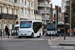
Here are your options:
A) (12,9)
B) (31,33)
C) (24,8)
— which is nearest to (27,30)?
(31,33)

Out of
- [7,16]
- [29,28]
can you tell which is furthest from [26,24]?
[7,16]

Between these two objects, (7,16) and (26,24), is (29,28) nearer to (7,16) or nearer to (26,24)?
(26,24)

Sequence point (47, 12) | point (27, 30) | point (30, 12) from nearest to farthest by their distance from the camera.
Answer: point (27, 30), point (30, 12), point (47, 12)

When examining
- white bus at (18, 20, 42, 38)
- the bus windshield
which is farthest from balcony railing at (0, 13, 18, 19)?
the bus windshield

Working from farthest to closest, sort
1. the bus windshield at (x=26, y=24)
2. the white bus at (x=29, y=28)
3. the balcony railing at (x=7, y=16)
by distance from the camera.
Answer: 1. the balcony railing at (x=7, y=16)
2. the bus windshield at (x=26, y=24)
3. the white bus at (x=29, y=28)

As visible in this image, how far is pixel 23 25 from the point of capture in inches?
1324

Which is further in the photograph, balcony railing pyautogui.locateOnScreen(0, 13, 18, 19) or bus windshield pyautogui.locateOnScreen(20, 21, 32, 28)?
balcony railing pyautogui.locateOnScreen(0, 13, 18, 19)

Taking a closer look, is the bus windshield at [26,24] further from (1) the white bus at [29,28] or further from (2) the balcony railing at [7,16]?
(2) the balcony railing at [7,16]

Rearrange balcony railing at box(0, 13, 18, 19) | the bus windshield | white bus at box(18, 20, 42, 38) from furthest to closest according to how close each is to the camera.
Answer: balcony railing at box(0, 13, 18, 19) → the bus windshield → white bus at box(18, 20, 42, 38)

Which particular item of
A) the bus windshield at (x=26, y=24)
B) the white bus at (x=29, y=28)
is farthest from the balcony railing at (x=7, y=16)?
the bus windshield at (x=26, y=24)

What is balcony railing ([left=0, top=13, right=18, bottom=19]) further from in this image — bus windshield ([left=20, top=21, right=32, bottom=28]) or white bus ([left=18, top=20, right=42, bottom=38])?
bus windshield ([left=20, top=21, right=32, bottom=28])

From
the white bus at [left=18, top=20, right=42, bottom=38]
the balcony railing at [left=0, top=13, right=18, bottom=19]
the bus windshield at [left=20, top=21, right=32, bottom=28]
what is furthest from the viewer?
the balcony railing at [left=0, top=13, right=18, bottom=19]

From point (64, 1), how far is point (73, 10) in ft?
11.4

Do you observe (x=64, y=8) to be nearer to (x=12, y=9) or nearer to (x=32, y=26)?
(x=12, y=9)
